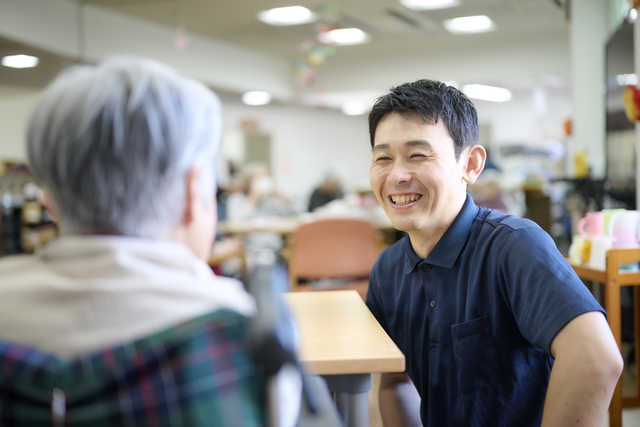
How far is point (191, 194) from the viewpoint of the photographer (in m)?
0.71

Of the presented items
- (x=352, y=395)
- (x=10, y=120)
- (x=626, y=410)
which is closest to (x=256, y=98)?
(x=10, y=120)

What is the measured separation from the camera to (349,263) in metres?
3.64

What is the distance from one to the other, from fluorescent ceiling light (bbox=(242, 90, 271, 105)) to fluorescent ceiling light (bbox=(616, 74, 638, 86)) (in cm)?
660

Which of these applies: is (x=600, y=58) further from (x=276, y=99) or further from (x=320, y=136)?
(x=320, y=136)

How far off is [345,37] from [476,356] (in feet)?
25.3

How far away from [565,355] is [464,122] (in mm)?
609

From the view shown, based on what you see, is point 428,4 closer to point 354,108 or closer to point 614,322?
point 614,322

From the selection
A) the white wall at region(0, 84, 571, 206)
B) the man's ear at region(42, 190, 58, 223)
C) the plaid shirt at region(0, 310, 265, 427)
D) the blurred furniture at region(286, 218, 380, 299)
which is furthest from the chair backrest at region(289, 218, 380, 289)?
the white wall at region(0, 84, 571, 206)

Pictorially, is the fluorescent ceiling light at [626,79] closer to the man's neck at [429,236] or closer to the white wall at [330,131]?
the man's neck at [429,236]

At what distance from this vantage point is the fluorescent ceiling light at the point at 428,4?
6.65 m

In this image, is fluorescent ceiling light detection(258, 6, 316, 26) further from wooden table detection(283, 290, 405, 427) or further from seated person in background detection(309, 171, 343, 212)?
wooden table detection(283, 290, 405, 427)

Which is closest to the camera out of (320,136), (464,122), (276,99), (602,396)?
(602,396)

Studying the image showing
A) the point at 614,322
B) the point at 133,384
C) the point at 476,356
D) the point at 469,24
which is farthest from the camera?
the point at 469,24

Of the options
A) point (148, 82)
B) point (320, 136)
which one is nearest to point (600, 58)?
point (148, 82)
